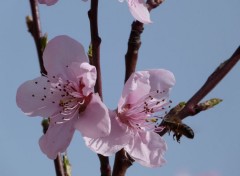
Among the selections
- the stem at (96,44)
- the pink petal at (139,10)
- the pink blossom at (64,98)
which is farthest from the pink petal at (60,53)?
the pink petal at (139,10)

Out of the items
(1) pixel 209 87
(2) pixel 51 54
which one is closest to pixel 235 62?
(1) pixel 209 87

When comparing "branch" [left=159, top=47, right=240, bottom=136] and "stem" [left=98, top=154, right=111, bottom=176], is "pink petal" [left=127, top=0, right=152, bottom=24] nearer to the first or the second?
"branch" [left=159, top=47, right=240, bottom=136]

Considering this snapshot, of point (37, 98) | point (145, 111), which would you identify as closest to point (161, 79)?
point (145, 111)

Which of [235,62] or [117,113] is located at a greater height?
[235,62]

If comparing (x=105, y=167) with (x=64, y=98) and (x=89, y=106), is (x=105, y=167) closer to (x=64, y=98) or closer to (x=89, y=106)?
(x=89, y=106)

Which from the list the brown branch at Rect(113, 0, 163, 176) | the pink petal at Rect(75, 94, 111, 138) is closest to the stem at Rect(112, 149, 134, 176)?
the brown branch at Rect(113, 0, 163, 176)

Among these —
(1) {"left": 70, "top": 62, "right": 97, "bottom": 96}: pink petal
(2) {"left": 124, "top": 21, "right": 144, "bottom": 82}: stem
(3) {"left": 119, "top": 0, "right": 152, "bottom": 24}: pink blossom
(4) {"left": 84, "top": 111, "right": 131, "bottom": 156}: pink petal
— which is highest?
(3) {"left": 119, "top": 0, "right": 152, "bottom": 24}: pink blossom

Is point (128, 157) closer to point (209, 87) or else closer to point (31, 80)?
point (209, 87)
